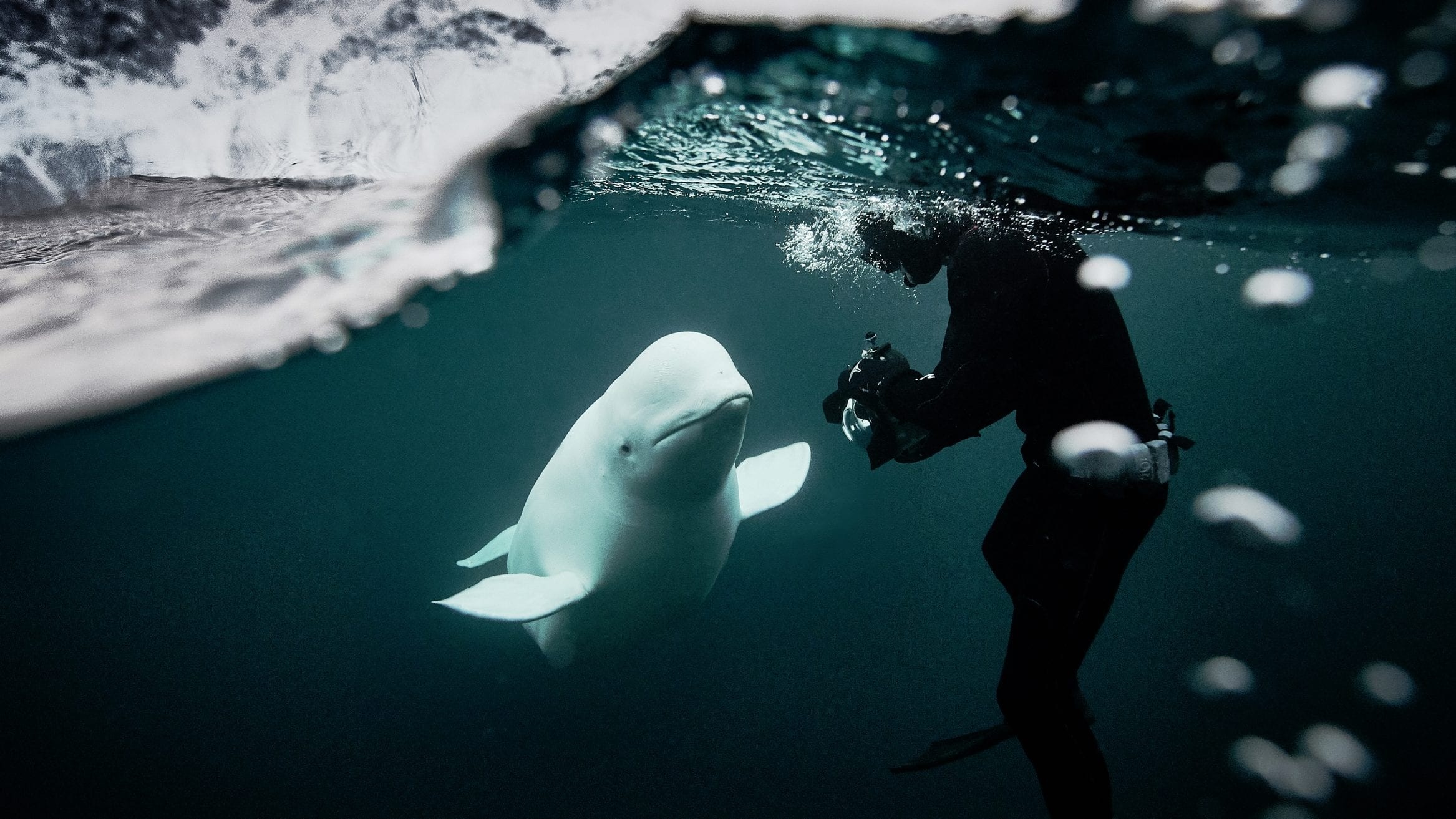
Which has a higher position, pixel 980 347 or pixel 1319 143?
pixel 1319 143

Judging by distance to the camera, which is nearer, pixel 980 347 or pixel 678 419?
pixel 980 347

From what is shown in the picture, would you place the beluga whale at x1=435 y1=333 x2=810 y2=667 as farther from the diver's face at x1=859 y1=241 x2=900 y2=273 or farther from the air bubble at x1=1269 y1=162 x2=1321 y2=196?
the air bubble at x1=1269 y1=162 x2=1321 y2=196

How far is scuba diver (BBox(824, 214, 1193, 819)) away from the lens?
310cm

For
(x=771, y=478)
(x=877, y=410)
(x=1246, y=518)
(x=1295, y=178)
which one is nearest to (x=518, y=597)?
(x=771, y=478)

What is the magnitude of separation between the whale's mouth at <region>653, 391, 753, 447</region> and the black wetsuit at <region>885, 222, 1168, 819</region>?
0.87 meters

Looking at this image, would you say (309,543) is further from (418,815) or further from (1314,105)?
(1314,105)

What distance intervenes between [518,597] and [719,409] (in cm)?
207

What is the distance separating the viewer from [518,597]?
406cm

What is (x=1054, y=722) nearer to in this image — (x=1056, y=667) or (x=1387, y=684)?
(x=1056, y=667)

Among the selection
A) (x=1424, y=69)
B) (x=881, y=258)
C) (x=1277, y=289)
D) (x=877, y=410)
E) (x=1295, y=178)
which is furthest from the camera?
(x=1277, y=289)

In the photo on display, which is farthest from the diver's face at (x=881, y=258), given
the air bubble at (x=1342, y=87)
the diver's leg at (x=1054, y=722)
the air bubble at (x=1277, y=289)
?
the air bubble at (x=1277, y=289)

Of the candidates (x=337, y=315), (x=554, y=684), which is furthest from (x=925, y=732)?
(x=337, y=315)

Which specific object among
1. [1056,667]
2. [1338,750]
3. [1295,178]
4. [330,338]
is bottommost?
[1338,750]

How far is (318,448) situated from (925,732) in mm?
21511
